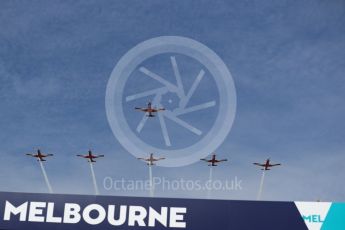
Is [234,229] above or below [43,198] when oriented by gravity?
below

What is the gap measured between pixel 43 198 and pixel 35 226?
73.6 inches

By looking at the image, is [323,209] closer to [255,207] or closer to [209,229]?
[255,207]

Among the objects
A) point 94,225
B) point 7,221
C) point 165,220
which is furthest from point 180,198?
point 7,221

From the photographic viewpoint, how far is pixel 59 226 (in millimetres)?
27297

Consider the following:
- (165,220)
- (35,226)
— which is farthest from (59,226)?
(165,220)

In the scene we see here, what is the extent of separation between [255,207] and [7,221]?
16.5 metres

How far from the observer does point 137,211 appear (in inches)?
1083

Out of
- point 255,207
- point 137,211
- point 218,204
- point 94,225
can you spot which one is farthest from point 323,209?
point 94,225

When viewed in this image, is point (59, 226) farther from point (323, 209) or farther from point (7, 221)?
point (323, 209)

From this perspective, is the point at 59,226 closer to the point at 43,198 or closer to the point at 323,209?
the point at 43,198

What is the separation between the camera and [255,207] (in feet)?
88.8

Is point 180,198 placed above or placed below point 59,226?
above

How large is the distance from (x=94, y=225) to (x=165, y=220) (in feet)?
15.5

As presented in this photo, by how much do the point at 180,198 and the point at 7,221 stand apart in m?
11.6
